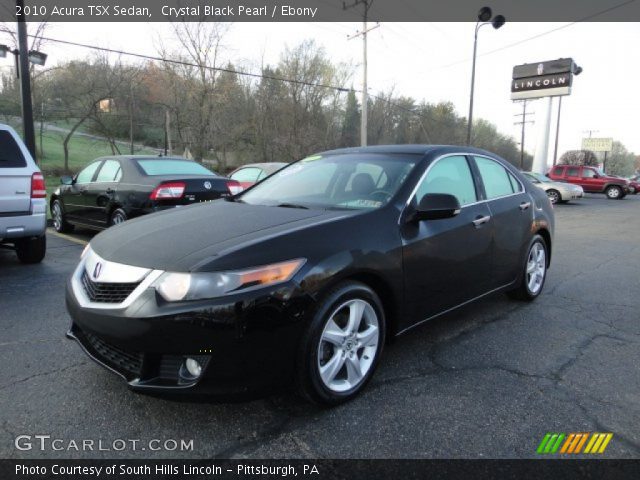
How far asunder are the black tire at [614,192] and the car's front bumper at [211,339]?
28.3 meters

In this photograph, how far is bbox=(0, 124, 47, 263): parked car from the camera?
504cm

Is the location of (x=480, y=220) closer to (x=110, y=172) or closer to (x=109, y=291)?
(x=109, y=291)

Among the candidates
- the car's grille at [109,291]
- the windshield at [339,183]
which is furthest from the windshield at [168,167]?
the car's grille at [109,291]

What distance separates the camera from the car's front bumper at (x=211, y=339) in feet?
6.86

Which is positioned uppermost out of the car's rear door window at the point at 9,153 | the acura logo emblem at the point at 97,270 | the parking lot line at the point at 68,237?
the car's rear door window at the point at 9,153

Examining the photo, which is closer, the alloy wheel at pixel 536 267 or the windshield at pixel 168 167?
the alloy wheel at pixel 536 267

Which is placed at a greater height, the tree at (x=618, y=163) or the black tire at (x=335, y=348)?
the tree at (x=618, y=163)

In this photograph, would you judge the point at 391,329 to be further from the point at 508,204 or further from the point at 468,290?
the point at 508,204

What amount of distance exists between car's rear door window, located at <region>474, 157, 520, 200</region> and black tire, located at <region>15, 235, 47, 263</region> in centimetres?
534

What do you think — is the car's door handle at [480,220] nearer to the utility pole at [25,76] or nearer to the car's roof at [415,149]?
the car's roof at [415,149]

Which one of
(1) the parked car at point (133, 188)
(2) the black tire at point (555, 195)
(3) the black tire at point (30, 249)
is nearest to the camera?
(3) the black tire at point (30, 249)

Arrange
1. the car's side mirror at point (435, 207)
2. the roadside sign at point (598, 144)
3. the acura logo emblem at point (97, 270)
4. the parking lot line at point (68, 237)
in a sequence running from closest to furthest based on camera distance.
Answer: the acura logo emblem at point (97, 270) → the car's side mirror at point (435, 207) → the parking lot line at point (68, 237) → the roadside sign at point (598, 144)

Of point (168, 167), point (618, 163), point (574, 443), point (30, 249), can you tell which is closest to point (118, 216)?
point (168, 167)

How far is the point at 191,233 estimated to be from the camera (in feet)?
8.50
